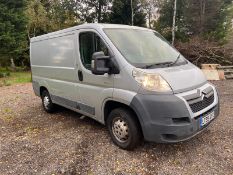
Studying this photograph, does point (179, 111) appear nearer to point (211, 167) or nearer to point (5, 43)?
point (211, 167)

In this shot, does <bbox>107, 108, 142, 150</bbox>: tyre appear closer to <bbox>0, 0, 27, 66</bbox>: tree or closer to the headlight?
the headlight

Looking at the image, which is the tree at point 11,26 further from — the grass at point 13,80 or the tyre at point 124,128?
the tyre at point 124,128

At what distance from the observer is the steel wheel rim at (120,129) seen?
4116 millimetres

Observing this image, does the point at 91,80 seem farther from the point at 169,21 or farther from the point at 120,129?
the point at 169,21

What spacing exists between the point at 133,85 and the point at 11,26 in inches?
680

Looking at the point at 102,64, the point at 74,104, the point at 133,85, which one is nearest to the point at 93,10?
the point at 74,104

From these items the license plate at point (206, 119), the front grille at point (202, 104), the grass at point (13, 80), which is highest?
the front grille at point (202, 104)

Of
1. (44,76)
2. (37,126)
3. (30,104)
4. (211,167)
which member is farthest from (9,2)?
(211,167)

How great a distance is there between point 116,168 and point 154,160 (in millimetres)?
655

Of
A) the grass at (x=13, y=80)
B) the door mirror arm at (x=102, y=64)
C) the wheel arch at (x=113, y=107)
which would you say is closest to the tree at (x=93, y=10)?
the grass at (x=13, y=80)

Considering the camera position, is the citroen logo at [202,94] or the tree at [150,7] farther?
the tree at [150,7]

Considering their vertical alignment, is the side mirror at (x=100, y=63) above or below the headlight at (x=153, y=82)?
above

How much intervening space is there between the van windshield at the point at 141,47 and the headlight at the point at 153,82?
0.30m

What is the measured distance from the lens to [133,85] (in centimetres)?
378
